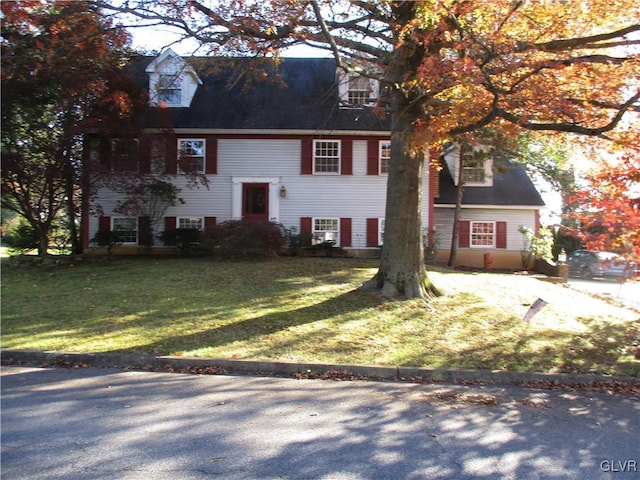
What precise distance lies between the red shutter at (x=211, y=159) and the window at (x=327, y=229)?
451cm

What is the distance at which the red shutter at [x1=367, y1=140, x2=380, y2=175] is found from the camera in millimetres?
19906

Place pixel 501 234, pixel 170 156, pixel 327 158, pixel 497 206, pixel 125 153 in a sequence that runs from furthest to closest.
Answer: pixel 501 234 < pixel 497 206 < pixel 327 158 < pixel 170 156 < pixel 125 153

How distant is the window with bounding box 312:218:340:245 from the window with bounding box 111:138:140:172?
7.16m

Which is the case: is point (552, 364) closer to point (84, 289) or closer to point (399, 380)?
point (399, 380)

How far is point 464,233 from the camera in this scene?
872 inches

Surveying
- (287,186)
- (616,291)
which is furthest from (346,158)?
(616,291)

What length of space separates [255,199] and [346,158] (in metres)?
4.01

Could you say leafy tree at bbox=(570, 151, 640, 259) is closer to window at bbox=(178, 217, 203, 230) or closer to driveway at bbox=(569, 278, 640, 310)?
driveway at bbox=(569, 278, 640, 310)

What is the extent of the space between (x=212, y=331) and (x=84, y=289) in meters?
5.09

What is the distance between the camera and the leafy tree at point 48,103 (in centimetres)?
1099

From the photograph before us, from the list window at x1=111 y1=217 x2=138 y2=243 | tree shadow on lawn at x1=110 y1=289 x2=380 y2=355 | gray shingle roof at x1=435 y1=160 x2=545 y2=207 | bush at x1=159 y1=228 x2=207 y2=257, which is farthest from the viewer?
gray shingle roof at x1=435 y1=160 x2=545 y2=207

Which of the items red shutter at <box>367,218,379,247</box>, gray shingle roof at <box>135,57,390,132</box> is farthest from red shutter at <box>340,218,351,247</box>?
gray shingle roof at <box>135,57,390,132</box>

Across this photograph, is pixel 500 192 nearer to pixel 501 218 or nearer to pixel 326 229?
pixel 501 218

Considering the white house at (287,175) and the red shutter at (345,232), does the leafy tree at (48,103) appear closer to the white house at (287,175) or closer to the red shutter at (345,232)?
the white house at (287,175)
